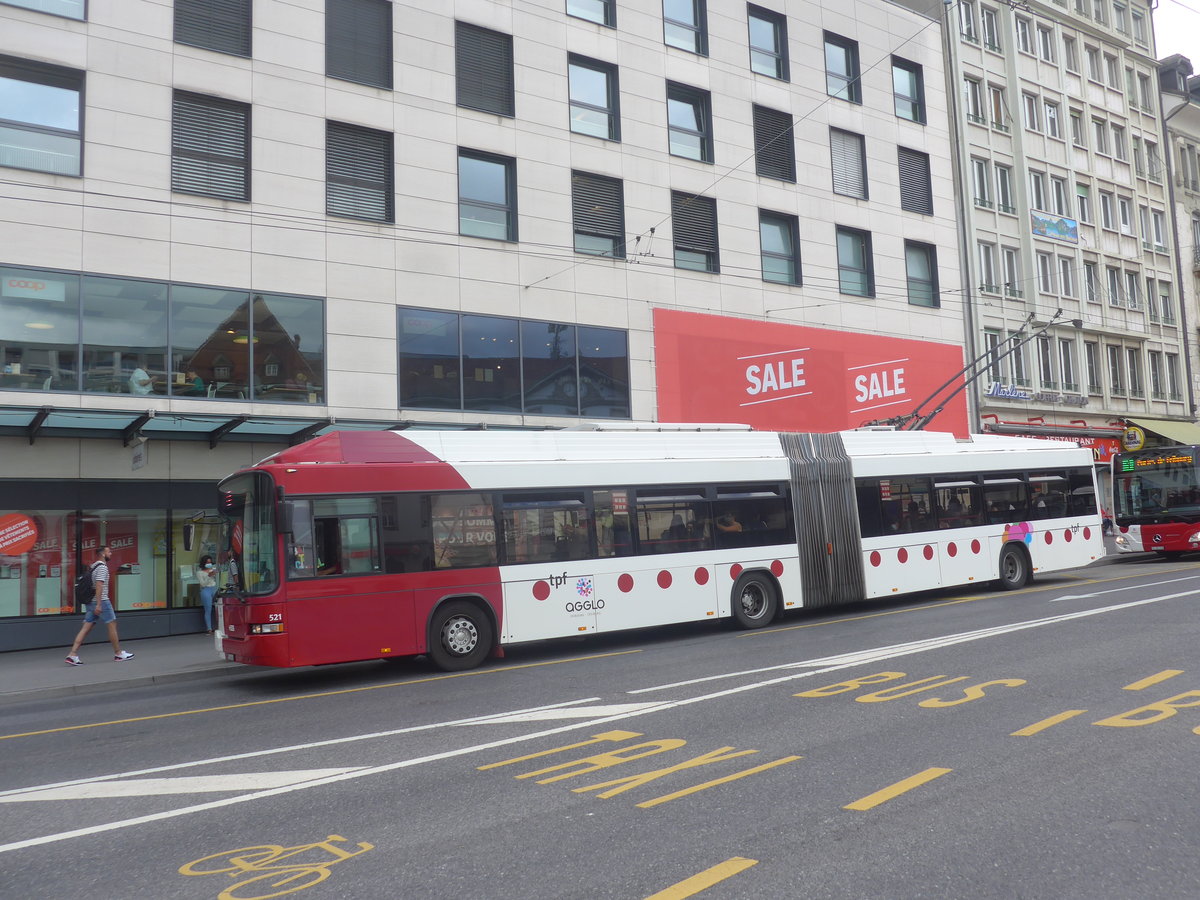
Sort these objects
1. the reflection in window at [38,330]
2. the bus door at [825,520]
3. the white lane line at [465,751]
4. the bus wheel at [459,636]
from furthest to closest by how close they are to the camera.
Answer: the reflection in window at [38,330] < the bus door at [825,520] < the bus wheel at [459,636] < the white lane line at [465,751]

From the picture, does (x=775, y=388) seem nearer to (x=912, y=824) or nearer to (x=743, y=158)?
(x=743, y=158)

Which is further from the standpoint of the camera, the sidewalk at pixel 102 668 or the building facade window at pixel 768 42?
the building facade window at pixel 768 42

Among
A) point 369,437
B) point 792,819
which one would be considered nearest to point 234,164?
point 369,437

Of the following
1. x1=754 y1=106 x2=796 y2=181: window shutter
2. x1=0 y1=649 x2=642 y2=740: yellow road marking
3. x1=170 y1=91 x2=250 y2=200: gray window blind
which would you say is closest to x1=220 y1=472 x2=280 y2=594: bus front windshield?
x1=0 y1=649 x2=642 y2=740: yellow road marking

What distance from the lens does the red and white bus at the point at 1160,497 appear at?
26.1 m

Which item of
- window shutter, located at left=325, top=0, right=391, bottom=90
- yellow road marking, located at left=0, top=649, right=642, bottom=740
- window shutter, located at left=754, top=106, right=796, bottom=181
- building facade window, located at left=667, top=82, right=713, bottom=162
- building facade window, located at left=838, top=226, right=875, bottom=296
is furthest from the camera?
building facade window, located at left=838, top=226, right=875, bottom=296

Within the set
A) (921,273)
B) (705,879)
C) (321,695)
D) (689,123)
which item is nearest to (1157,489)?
(921,273)

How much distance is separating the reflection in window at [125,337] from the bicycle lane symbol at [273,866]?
14344mm

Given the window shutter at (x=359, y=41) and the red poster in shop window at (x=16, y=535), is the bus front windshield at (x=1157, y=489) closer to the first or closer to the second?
the window shutter at (x=359, y=41)

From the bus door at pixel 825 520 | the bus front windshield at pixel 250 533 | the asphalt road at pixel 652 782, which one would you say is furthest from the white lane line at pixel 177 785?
the bus door at pixel 825 520

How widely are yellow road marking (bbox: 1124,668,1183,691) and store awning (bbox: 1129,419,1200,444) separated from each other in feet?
110

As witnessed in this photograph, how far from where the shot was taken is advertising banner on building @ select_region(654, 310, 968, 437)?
81.6ft

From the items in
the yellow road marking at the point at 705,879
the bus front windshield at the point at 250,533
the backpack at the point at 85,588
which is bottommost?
the yellow road marking at the point at 705,879

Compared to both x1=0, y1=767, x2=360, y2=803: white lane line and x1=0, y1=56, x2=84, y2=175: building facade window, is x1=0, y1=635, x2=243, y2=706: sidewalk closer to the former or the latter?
x1=0, y1=767, x2=360, y2=803: white lane line
